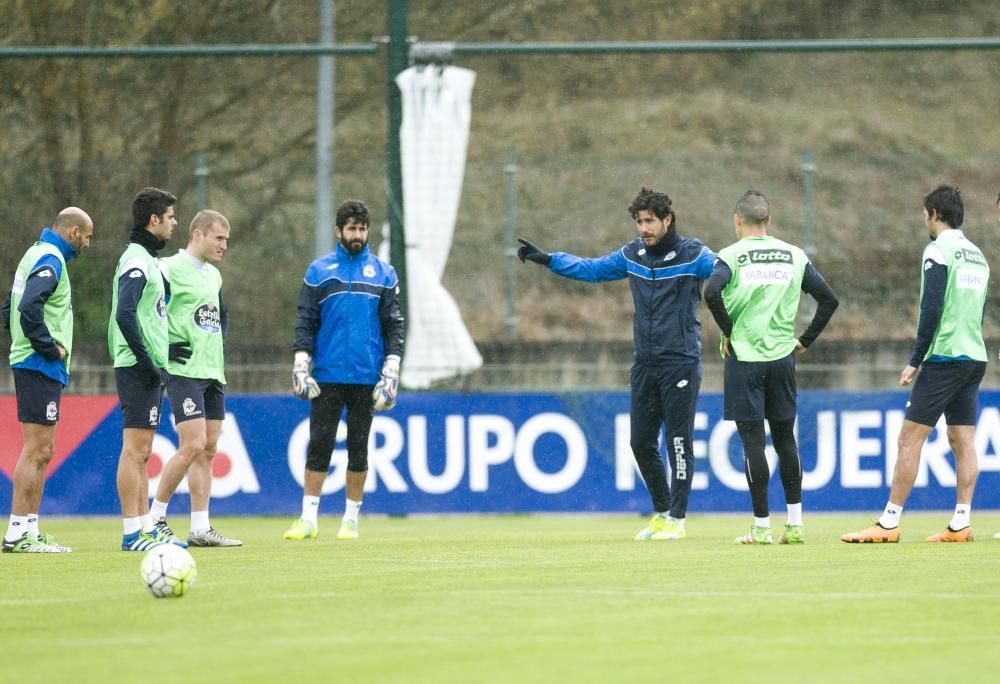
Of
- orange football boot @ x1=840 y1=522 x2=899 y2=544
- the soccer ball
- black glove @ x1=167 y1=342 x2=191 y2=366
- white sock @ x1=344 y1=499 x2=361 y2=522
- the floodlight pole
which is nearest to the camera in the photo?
the soccer ball

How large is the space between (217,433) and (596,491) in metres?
4.63

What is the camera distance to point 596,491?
564 inches

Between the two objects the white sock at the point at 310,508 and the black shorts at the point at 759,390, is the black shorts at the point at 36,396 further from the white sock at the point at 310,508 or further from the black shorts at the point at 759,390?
the black shorts at the point at 759,390

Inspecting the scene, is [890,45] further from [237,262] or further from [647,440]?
[237,262]

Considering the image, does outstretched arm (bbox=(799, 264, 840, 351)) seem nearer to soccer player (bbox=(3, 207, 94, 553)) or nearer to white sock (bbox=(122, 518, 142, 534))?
white sock (bbox=(122, 518, 142, 534))

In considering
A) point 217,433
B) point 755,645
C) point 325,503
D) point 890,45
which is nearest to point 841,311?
point 890,45

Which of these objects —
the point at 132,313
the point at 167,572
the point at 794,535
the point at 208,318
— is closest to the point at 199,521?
the point at 208,318

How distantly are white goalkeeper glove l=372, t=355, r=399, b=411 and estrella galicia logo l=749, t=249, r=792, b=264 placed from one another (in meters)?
2.67

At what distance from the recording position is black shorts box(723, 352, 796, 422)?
9.93 m

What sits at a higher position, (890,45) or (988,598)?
(890,45)

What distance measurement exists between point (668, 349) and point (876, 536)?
1766 mm

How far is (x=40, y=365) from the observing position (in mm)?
9953

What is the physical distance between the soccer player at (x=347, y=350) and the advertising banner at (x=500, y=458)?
9.03ft

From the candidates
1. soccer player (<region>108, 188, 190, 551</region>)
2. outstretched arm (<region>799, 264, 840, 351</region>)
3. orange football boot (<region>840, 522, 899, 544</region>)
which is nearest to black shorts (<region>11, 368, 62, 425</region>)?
soccer player (<region>108, 188, 190, 551</region>)
